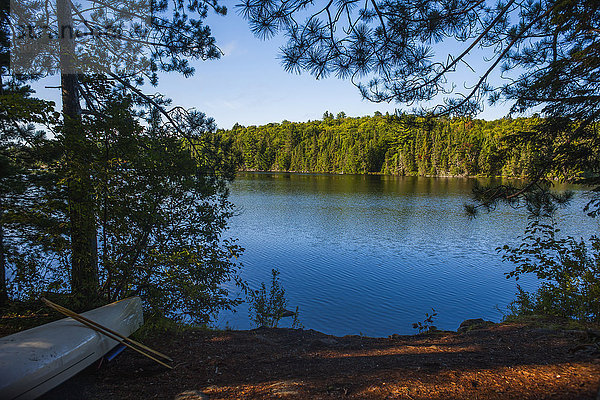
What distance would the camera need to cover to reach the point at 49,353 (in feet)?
9.82

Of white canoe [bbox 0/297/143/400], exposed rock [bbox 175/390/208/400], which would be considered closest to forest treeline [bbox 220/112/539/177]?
white canoe [bbox 0/297/143/400]

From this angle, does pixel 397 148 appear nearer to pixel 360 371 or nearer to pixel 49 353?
pixel 360 371

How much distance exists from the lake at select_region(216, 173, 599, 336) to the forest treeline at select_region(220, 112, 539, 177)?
1225mm

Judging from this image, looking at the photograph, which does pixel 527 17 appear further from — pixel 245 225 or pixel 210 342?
pixel 245 225

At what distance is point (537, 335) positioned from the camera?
432 centimetres

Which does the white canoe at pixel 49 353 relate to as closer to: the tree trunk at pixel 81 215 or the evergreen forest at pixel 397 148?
the tree trunk at pixel 81 215

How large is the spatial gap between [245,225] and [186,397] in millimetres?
17188

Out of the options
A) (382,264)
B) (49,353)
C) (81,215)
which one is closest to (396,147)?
(81,215)

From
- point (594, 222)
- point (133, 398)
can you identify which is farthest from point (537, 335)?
point (594, 222)

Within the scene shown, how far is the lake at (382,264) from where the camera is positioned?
30.0 feet

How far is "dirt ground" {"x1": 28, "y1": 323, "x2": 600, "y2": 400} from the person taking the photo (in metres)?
2.67

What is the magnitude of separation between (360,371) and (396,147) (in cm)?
300

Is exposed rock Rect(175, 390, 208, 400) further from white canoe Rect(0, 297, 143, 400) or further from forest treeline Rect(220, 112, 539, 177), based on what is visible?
forest treeline Rect(220, 112, 539, 177)

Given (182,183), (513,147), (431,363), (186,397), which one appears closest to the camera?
(186,397)
